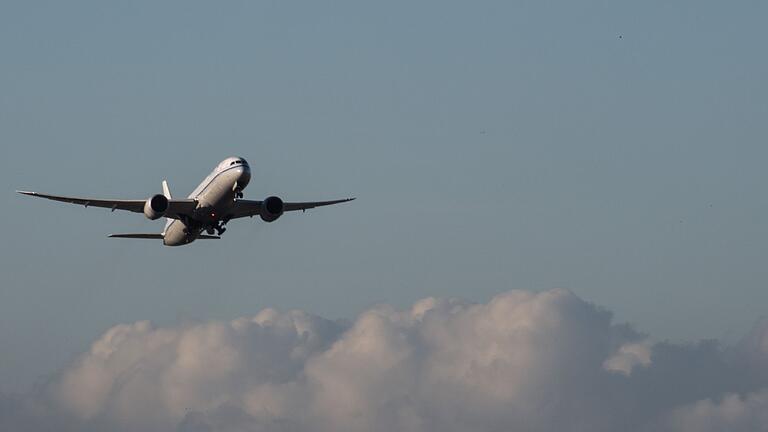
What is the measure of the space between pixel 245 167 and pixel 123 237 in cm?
2063

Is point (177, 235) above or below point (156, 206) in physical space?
above

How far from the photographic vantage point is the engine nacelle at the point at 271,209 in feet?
512

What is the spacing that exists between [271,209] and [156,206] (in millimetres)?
8719

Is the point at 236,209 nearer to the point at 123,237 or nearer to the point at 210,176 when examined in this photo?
the point at 210,176

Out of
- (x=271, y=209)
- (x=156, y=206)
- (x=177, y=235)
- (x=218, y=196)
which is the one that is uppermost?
(x=271, y=209)

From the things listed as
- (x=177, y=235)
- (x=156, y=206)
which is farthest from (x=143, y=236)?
(x=156, y=206)

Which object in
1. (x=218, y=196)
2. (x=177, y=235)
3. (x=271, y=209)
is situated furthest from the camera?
(x=177, y=235)

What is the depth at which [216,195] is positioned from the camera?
152500mm

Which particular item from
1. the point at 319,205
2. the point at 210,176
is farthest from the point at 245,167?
the point at 319,205

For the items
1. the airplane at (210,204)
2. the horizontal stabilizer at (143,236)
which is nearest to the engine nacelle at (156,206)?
the airplane at (210,204)

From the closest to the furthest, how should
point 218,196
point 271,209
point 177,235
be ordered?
1. point 218,196
2. point 271,209
3. point 177,235

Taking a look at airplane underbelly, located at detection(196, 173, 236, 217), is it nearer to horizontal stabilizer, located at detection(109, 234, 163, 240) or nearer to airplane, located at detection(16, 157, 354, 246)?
airplane, located at detection(16, 157, 354, 246)

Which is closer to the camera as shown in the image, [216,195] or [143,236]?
[216,195]

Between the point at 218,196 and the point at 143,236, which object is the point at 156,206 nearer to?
the point at 218,196
